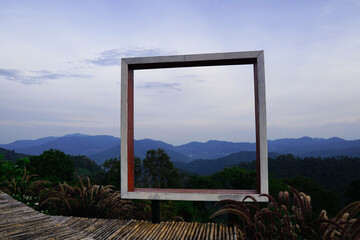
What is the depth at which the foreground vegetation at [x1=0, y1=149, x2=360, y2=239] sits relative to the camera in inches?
94.5

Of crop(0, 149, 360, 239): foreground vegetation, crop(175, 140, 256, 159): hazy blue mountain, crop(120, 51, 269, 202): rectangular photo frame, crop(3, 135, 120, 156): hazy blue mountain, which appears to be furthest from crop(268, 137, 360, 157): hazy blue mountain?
crop(3, 135, 120, 156): hazy blue mountain

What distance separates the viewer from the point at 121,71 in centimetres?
365

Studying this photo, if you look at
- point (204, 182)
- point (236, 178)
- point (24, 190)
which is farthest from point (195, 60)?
point (204, 182)

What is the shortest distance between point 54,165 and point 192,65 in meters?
6.10

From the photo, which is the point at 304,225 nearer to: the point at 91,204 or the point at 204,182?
the point at 91,204

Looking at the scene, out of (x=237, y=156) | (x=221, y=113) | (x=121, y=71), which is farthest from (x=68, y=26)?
(x=237, y=156)

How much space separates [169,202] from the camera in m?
5.34

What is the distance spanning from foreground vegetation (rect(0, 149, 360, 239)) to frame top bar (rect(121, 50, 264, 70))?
1702mm

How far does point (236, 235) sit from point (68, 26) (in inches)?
211

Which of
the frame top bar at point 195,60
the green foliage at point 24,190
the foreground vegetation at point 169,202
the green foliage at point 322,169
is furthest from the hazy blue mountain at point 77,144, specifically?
the frame top bar at point 195,60

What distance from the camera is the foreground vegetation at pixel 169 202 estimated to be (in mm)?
2400

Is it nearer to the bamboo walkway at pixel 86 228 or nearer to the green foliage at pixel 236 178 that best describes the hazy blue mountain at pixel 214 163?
the green foliage at pixel 236 178

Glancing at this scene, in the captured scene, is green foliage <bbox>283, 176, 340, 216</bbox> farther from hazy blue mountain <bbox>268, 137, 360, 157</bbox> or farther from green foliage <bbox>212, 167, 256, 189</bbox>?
hazy blue mountain <bbox>268, 137, 360, 157</bbox>

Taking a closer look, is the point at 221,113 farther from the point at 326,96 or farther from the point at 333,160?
the point at 333,160
